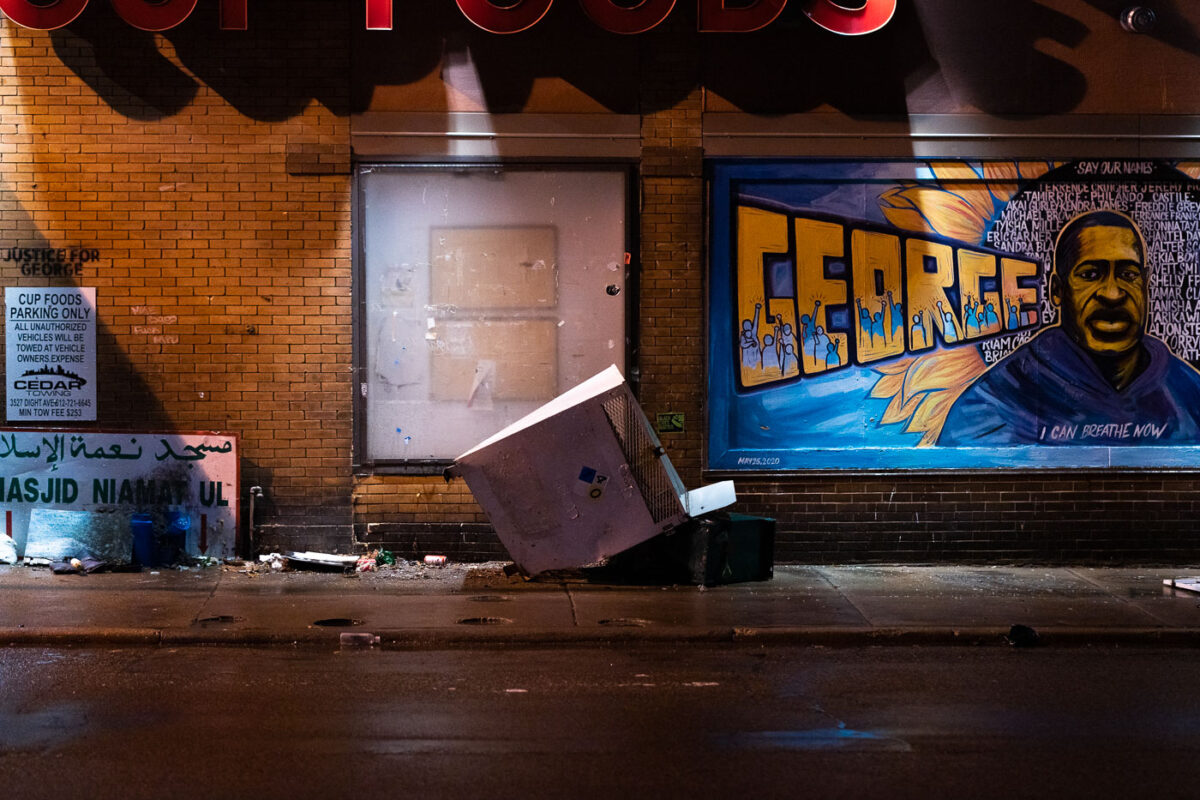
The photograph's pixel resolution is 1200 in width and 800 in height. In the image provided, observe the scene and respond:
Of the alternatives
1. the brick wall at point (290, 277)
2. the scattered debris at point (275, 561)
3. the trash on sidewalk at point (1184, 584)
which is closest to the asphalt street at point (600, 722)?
the trash on sidewalk at point (1184, 584)

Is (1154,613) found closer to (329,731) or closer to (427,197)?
(329,731)

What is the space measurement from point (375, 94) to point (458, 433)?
306 cm

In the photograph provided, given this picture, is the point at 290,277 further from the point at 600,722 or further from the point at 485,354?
the point at 600,722

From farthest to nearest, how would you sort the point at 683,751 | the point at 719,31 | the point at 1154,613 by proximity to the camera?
the point at 719,31 → the point at 1154,613 → the point at 683,751

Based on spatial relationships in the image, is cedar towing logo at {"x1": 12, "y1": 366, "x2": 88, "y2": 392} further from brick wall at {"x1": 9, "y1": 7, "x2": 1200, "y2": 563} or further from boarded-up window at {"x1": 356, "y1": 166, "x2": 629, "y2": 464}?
boarded-up window at {"x1": 356, "y1": 166, "x2": 629, "y2": 464}

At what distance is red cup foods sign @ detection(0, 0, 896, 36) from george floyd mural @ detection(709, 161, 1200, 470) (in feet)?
4.04

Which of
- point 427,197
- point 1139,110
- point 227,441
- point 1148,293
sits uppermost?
point 1139,110

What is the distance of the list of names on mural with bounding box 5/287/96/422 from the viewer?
10320 mm

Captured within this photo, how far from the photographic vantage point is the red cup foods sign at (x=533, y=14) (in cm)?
965

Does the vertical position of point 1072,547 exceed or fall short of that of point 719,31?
it falls short

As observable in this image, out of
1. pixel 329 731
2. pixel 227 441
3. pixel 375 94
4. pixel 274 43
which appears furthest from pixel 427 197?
pixel 329 731

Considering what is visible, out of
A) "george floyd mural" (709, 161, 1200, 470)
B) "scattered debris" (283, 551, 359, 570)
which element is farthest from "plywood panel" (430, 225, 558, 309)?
"scattered debris" (283, 551, 359, 570)

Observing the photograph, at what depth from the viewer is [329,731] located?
5875mm

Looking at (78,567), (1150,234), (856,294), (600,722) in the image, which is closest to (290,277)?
(78,567)
